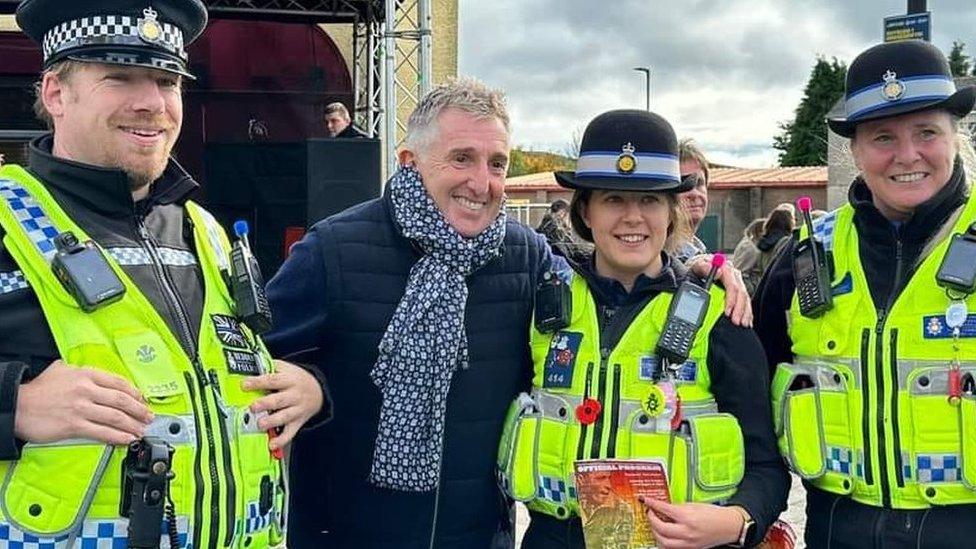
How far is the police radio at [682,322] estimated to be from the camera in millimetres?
2377

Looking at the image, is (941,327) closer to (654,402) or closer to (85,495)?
(654,402)

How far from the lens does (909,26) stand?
8539mm

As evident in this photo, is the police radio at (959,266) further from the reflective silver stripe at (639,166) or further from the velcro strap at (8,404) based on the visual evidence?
the velcro strap at (8,404)

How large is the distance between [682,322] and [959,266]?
2.23 feet

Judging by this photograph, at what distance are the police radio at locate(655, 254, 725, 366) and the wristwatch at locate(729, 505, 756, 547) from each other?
0.39 meters

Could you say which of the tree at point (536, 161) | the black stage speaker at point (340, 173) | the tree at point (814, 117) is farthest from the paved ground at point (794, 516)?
the tree at point (536, 161)

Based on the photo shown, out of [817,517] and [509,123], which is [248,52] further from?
[817,517]

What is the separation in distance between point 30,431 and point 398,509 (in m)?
1.14

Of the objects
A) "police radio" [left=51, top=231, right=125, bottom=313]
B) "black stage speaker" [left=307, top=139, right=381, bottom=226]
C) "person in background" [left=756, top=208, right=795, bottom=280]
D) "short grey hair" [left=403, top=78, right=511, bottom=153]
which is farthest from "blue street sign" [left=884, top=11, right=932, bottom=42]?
"police radio" [left=51, top=231, right=125, bottom=313]

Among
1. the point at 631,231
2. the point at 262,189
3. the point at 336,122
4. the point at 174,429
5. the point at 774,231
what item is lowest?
the point at 174,429

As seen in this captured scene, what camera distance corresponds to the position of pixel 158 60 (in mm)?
2086

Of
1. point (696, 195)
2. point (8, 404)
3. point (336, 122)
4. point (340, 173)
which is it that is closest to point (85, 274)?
point (8, 404)

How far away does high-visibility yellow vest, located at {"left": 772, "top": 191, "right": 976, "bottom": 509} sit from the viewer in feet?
7.55

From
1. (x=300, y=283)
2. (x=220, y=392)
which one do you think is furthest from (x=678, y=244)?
(x=220, y=392)
